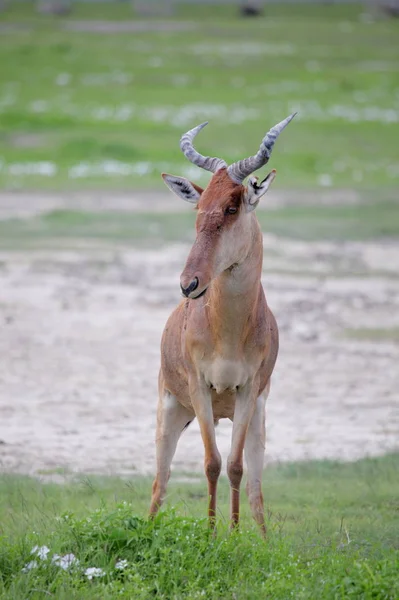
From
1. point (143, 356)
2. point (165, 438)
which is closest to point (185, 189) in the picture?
point (165, 438)

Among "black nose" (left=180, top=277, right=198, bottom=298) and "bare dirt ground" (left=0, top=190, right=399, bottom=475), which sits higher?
"black nose" (left=180, top=277, right=198, bottom=298)

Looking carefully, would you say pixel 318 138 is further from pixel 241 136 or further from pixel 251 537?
pixel 251 537

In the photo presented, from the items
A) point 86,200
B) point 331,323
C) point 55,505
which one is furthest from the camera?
point 86,200

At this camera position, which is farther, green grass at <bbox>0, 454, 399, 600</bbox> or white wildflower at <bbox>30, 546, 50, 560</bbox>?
white wildflower at <bbox>30, 546, 50, 560</bbox>

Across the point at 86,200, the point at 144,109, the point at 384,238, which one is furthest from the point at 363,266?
the point at 144,109

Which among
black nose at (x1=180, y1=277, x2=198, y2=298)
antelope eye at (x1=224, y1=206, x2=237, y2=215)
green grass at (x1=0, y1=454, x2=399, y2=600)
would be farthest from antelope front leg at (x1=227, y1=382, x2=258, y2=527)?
antelope eye at (x1=224, y1=206, x2=237, y2=215)

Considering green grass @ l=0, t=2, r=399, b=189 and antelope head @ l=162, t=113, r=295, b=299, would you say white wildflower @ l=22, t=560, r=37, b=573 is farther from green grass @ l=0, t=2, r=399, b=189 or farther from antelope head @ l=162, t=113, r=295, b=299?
green grass @ l=0, t=2, r=399, b=189

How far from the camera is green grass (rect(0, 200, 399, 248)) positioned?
21.1 m

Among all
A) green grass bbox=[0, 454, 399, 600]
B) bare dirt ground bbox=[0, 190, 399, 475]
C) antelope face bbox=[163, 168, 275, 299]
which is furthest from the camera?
bare dirt ground bbox=[0, 190, 399, 475]

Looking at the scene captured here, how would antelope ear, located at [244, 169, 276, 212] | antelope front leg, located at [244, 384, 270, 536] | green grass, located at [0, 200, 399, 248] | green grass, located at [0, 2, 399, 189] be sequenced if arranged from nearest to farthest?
antelope ear, located at [244, 169, 276, 212] → antelope front leg, located at [244, 384, 270, 536] → green grass, located at [0, 200, 399, 248] → green grass, located at [0, 2, 399, 189]

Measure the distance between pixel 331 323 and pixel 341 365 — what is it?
1.93 metres

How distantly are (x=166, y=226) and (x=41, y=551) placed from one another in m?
16.0

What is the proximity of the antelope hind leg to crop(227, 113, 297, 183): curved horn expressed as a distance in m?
1.60

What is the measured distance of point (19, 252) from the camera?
1953cm
